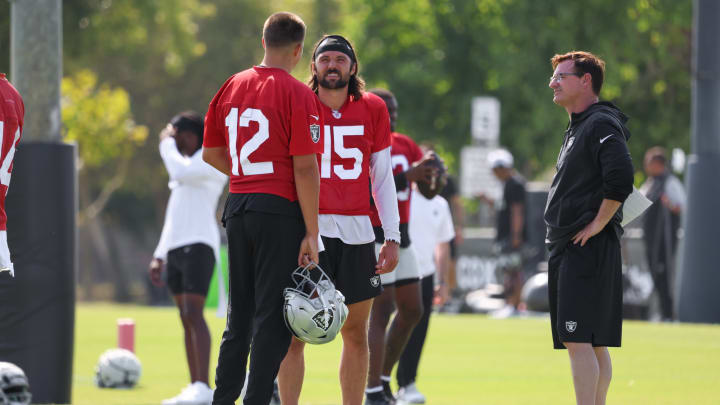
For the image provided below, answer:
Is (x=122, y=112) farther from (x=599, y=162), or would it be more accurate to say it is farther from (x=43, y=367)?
(x=599, y=162)

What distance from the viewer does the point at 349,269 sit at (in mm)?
7504

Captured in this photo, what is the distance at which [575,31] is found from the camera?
33.3m

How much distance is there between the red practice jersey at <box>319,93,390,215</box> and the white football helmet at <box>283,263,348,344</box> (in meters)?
0.88

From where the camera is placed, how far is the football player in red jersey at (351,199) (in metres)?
7.52

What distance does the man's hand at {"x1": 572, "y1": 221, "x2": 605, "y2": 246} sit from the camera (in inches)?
291

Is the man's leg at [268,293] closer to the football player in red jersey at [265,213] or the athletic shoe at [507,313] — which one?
the football player in red jersey at [265,213]

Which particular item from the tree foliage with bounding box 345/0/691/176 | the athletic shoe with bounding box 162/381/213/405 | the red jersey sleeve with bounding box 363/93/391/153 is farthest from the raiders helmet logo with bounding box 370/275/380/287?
the tree foliage with bounding box 345/0/691/176

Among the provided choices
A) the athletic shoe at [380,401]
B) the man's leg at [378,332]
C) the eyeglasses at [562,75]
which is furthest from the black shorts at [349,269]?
the athletic shoe at [380,401]

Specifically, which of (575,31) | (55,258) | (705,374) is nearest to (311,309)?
(55,258)

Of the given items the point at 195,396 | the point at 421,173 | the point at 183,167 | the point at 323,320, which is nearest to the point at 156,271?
the point at 183,167

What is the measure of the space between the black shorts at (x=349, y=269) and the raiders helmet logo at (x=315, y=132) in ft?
2.77

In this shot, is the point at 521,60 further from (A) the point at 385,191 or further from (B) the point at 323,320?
(B) the point at 323,320

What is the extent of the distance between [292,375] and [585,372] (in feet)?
5.36

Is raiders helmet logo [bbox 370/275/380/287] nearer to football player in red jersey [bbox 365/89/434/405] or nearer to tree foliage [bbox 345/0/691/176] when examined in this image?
football player in red jersey [bbox 365/89/434/405]
